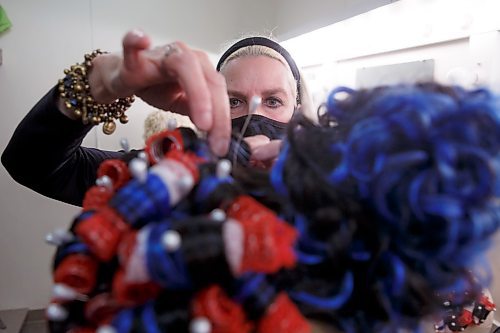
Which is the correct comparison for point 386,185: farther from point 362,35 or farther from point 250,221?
point 362,35

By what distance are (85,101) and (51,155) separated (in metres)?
0.17

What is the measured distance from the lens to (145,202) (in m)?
0.25

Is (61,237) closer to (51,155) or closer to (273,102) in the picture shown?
(51,155)

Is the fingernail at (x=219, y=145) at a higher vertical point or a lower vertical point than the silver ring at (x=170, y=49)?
lower

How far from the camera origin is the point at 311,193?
0.27 metres

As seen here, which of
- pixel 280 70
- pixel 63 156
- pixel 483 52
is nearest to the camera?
pixel 63 156

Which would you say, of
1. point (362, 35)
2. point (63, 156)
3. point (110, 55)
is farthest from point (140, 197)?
point (362, 35)

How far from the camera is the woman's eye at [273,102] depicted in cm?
79

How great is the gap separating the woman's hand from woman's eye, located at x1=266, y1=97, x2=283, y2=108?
0.35m

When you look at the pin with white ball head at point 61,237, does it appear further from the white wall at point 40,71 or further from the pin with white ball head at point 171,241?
the white wall at point 40,71

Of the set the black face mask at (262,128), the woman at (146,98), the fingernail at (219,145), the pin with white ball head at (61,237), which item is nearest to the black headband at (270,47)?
the woman at (146,98)

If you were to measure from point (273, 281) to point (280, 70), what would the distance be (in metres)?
0.61

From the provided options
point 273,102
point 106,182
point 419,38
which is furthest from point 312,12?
point 106,182

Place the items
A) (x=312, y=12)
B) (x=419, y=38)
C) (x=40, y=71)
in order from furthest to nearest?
(x=40, y=71) → (x=312, y=12) → (x=419, y=38)
